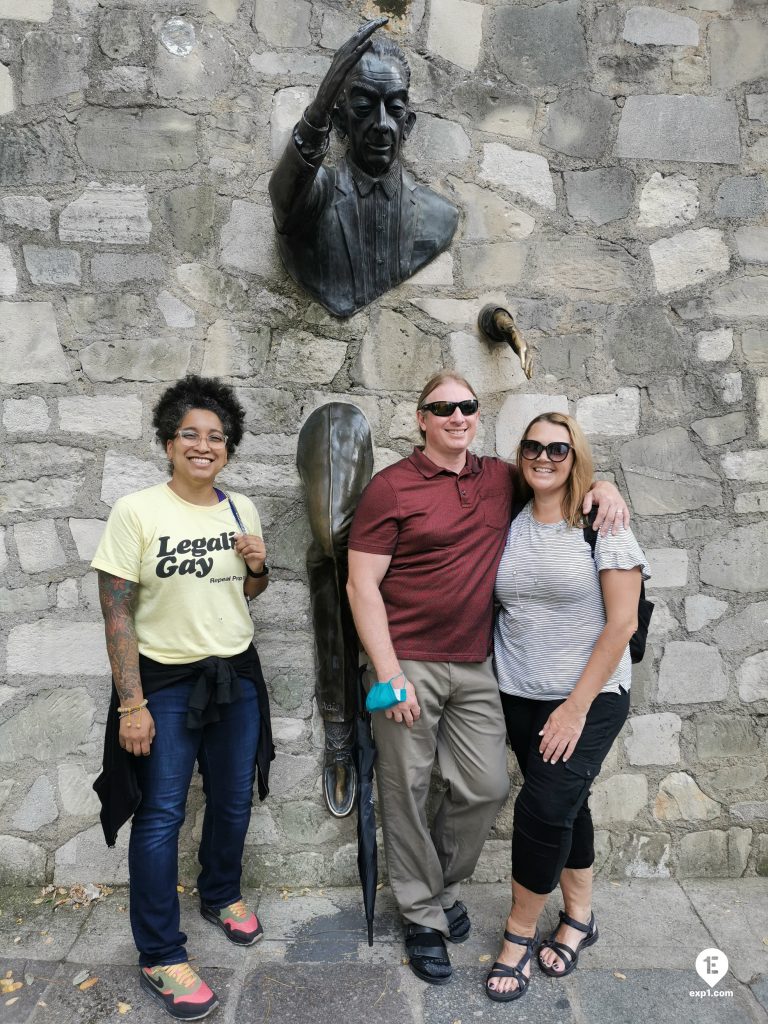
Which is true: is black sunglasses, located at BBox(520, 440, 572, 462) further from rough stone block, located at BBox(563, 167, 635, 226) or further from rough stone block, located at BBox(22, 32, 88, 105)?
rough stone block, located at BBox(22, 32, 88, 105)

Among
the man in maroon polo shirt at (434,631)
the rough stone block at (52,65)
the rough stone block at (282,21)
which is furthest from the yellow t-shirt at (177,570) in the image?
the rough stone block at (282,21)

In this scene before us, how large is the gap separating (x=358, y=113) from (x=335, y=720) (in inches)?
71.4

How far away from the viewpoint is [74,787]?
88.2 inches

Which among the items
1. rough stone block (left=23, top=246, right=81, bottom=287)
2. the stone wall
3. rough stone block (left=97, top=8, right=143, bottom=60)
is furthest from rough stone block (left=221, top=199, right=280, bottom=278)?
rough stone block (left=97, top=8, right=143, bottom=60)

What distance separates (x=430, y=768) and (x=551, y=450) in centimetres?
91

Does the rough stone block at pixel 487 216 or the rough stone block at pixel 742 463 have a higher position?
the rough stone block at pixel 487 216

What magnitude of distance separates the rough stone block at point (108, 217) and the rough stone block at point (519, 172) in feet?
3.49

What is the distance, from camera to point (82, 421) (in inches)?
85.3

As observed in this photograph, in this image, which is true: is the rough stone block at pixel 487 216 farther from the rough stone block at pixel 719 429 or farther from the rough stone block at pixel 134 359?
the rough stone block at pixel 134 359

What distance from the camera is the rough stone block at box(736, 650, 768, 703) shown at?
2.35m

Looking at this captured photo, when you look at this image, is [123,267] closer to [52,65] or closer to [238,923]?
[52,65]

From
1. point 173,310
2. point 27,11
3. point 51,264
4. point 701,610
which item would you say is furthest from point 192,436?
point 701,610

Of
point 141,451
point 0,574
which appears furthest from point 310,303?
point 0,574

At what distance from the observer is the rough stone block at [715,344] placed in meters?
2.29
